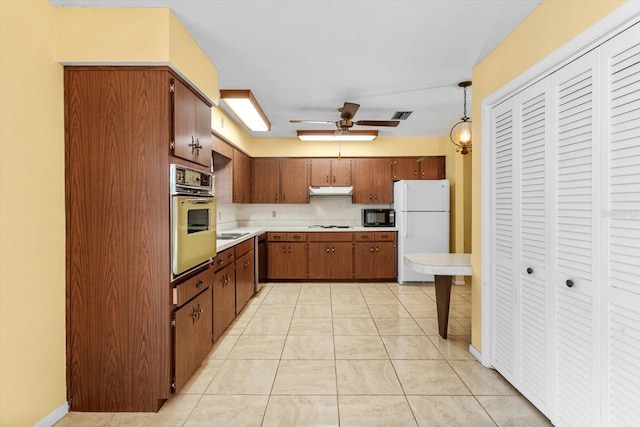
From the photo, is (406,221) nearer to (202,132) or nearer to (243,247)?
(243,247)

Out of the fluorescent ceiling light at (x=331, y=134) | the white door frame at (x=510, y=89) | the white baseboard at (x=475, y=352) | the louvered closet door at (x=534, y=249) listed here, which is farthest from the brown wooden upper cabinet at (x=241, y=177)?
the louvered closet door at (x=534, y=249)

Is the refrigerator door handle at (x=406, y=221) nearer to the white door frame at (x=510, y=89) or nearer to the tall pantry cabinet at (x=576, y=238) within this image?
the white door frame at (x=510, y=89)

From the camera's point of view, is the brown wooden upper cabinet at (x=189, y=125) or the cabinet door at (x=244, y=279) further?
the cabinet door at (x=244, y=279)

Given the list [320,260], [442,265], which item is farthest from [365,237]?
[442,265]

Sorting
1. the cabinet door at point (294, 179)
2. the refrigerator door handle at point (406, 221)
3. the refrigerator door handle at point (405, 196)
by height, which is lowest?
the refrigerator door handle at point (406, 221)

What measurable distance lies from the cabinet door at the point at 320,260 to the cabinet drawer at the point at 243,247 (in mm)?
1366

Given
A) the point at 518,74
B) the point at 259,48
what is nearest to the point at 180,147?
the point at 259,48

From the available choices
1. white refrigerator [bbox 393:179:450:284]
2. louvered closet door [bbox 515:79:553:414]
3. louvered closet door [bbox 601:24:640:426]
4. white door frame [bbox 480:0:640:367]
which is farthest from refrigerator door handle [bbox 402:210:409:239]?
louvered closet door [bbox 601:24:640:426]

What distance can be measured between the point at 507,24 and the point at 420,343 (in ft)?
8.68

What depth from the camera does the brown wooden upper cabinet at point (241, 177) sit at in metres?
5.15

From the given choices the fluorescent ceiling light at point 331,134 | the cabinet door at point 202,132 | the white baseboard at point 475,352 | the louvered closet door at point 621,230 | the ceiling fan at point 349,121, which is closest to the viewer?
the louvered closet door at point 621,230

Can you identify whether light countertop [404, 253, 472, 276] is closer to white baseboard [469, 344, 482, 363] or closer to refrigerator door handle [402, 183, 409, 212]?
white baseboard [469, 344, 482, 363]

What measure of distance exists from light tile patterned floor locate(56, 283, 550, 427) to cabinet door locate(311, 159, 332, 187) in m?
2.64

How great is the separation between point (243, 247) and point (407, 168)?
3.32 m
